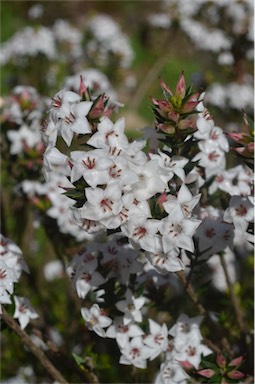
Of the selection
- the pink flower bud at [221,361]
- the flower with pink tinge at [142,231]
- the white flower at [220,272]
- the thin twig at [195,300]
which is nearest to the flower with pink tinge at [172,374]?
the pink flower bud at [221,361]

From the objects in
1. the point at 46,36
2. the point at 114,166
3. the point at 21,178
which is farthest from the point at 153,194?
the point at 46,36

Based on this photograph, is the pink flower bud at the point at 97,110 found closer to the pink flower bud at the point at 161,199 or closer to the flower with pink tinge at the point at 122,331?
the pink flower bud at the point at 161,199

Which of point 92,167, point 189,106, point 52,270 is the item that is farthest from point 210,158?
point 52,270

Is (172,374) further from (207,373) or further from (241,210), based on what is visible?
(241,210)

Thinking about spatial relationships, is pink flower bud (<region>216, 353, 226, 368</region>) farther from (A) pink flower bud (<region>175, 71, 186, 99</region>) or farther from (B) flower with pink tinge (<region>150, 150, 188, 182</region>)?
(A) pink flower bud (<region>175, 71, 186, 99</region>)

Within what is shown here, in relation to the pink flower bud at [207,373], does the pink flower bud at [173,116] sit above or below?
above
